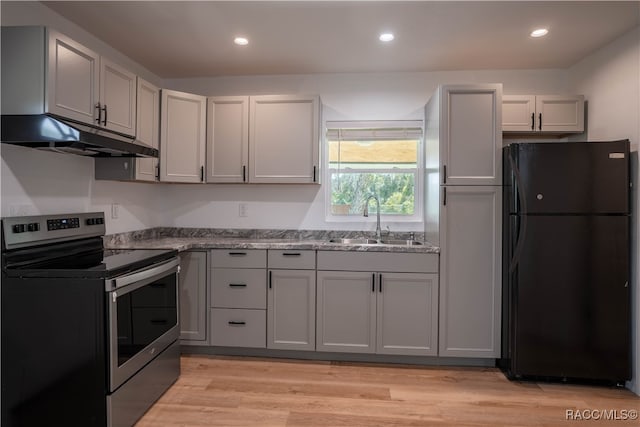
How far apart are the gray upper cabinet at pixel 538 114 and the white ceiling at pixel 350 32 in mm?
342

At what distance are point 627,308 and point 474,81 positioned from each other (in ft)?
6.90

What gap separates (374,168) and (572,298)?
1.84m

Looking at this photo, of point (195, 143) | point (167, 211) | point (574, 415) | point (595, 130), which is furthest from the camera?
point (167, 211)

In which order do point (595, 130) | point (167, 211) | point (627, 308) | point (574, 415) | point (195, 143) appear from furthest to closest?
point (167, 211)
point (195, 143)
point (595, 130)
point (627, 308)
point (574, 415)

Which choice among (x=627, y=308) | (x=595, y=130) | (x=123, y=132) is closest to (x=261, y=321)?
(x=123, y=132)

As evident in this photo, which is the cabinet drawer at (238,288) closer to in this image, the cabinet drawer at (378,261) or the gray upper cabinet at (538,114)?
the cabinet drawer at (378,261)

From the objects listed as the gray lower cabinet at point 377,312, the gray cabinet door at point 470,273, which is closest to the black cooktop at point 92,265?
the gray lower cabinet at point 377,312

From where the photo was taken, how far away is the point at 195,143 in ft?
10.4

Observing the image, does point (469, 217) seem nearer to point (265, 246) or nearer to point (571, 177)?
point (571, 177)

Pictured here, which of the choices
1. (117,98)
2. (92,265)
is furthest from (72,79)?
(92,265)

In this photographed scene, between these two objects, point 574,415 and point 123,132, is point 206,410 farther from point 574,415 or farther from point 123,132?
point 574,415

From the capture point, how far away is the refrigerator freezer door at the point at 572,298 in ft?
8.02

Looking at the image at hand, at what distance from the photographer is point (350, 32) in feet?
8.33

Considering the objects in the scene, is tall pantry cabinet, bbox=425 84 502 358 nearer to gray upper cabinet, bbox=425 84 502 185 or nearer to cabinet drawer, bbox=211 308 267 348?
gray upper cabinet, bbox=425 84 502 185
